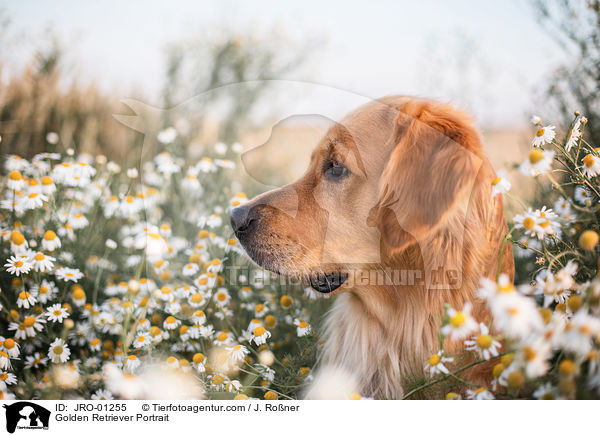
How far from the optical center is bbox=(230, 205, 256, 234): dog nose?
169 centimetres

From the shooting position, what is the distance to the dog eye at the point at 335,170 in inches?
66.6

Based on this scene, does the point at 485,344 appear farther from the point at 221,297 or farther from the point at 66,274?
the point at 66,274

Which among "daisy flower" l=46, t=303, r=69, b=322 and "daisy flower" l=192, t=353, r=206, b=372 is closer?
"daisy flower" l=192, t=353, r=206, b=372

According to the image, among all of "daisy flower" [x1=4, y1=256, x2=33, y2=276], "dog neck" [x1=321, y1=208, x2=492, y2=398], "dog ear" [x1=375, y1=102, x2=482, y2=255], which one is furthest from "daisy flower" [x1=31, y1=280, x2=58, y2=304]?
"dog ear" [x1=375, y1=102, x2=482, y2=255]

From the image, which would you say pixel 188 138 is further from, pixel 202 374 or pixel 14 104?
pixel 202 374

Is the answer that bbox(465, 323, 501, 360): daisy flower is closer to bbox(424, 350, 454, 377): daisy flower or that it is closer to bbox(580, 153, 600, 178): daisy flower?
bbox(424, 350, 454, 377): daisy flower

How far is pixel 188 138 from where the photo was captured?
125 inches

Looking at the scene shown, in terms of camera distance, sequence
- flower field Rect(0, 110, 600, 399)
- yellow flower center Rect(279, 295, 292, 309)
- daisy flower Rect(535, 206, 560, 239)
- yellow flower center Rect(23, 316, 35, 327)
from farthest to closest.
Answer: yellow flower center Rect(279, 295, 292, 309) < yellow flower center Rect(23, 316, 35, 327) < daisy flower Rect(535, 206, 560, 239) < flower field Rect(0, 110, 600, 399)

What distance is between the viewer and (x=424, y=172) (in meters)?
1.50

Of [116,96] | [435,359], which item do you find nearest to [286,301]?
[435,359]
